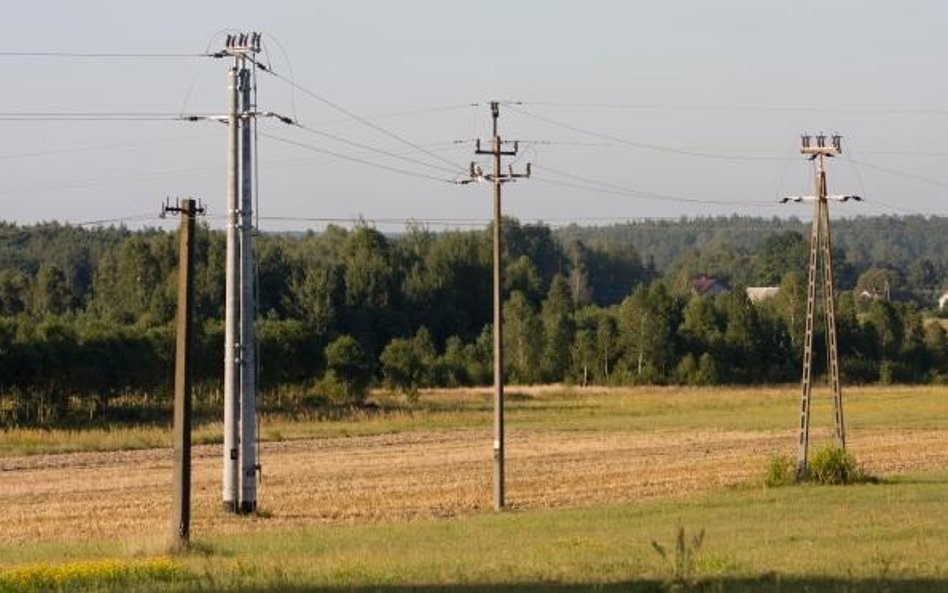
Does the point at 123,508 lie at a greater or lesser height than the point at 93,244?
lesser

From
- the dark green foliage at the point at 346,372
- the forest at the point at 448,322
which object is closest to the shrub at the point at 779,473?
the forest at the point at 448,322

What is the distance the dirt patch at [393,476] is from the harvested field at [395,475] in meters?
0.04

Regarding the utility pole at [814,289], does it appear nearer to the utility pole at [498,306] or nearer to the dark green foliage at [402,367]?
the utility pole at [498,306]

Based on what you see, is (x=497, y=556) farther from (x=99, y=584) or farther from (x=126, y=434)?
(x=126, y=434)

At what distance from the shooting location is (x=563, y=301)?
14188 cm

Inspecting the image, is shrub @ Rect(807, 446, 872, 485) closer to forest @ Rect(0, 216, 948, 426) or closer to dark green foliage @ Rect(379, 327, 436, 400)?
forest @ Rect(0, 216, 948, 426)

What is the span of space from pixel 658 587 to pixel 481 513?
18560 mm

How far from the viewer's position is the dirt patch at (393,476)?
1363 inches

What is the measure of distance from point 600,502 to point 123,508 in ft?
32.6

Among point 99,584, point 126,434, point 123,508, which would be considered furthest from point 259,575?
point 126,434

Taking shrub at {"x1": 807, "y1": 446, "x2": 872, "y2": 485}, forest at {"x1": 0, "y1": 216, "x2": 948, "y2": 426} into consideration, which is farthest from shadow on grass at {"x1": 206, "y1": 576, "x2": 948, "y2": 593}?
forest at {"x1": 0, "y1": 216, "x2": 948, "y2": 426}

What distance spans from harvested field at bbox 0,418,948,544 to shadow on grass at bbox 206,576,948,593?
39.4 ft

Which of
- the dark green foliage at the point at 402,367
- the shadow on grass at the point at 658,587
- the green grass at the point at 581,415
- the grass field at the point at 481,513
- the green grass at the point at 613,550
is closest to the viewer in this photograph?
the shadow on grass at the point at 658,587

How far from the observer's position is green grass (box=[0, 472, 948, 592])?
18422mm
